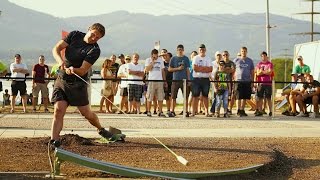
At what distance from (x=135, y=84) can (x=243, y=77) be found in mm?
3240

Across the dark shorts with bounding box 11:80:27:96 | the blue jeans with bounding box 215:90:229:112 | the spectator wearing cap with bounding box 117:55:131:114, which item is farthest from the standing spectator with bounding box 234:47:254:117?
the dark shorts with bounding box 11:80:27:96

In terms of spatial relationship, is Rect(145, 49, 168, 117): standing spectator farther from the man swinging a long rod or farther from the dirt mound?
the man swinging a long rod

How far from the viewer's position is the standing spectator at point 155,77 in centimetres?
1833

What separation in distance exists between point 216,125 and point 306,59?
9.43m

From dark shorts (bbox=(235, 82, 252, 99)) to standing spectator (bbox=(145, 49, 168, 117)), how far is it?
2211 millimetres

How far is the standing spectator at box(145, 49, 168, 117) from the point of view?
18.3 meters

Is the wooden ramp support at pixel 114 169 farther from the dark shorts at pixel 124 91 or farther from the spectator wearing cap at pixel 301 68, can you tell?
the spectator wearing cap at pixel 301 68

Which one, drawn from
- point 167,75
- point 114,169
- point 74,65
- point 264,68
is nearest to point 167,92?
point 167,75

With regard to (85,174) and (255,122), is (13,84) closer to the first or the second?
(255,122)

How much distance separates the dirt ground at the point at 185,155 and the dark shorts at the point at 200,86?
592 cm

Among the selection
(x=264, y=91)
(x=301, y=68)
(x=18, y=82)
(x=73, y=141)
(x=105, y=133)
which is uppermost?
(x=301, y=68)

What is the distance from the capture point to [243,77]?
19.1 meters

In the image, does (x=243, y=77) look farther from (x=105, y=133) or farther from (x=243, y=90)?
(x=105, y=133)

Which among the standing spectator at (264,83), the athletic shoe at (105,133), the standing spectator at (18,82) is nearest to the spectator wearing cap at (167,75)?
the standing spectator at (264,83)
